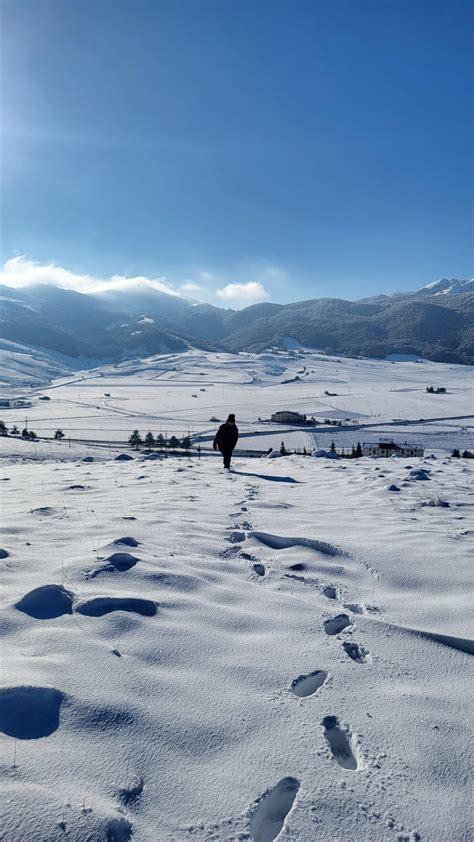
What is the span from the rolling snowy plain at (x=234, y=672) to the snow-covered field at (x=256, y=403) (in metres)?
45.5

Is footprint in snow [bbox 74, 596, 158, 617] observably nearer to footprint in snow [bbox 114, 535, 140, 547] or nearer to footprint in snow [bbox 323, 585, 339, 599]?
footprint in snow [bbox 114, 535, 140, 547]

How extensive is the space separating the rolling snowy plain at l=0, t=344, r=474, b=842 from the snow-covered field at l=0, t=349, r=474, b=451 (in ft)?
149

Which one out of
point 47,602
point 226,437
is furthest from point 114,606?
point 226,437

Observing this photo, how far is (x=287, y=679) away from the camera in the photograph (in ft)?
9.38

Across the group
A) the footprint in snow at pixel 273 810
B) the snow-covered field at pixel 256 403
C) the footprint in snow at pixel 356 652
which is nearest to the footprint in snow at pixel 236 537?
the footprint in snow at pixel 356 652

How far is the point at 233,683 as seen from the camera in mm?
2801

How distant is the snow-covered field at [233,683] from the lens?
198cm

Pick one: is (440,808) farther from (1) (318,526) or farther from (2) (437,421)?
(2) (437,421)

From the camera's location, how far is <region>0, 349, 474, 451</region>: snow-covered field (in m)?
62.2

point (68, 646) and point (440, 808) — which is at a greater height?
point (68, 646)

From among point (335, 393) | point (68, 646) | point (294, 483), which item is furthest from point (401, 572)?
point (335, 393)

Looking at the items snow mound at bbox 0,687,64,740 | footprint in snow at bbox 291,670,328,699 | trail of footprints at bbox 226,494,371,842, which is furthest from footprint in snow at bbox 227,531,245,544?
snow mound at bbox 0,687,64,740

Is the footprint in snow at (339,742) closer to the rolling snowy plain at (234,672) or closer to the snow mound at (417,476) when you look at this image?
the rolling snowy plain at (234,672)

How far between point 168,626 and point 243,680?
790 millimetres
